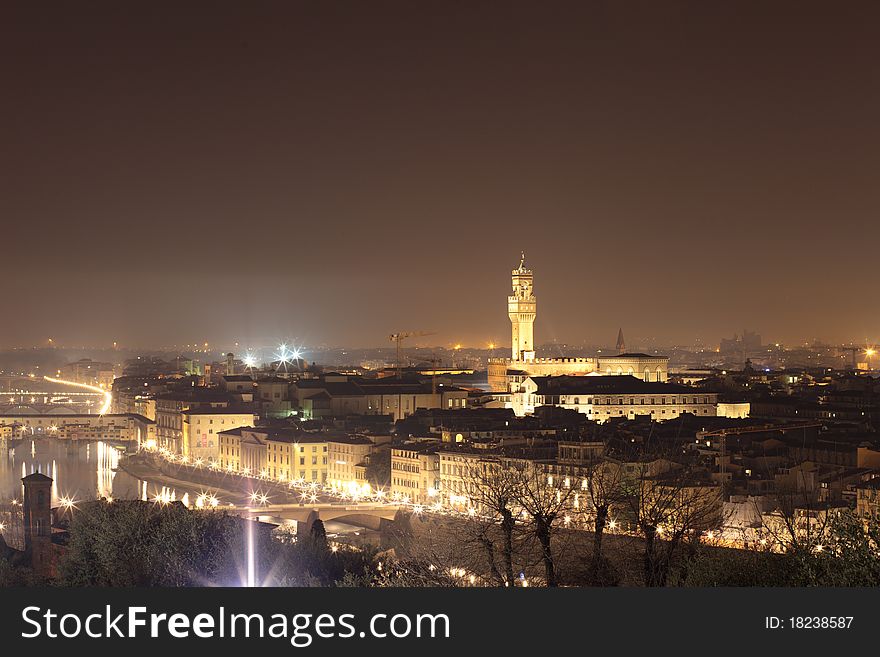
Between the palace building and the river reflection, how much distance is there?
983 cm

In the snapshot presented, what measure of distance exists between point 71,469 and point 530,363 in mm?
11947

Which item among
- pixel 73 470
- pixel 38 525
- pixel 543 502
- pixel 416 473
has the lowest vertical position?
pixel 73 470

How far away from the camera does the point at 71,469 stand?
3453 centimetres

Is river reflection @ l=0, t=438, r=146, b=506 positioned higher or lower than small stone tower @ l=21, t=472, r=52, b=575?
lower

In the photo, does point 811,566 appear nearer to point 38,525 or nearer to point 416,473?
point 38,525

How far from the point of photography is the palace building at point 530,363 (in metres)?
37.7

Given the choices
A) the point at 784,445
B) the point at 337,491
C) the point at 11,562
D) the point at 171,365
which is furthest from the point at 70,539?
the point at 171,365

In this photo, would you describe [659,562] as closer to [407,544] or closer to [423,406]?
[407,544]

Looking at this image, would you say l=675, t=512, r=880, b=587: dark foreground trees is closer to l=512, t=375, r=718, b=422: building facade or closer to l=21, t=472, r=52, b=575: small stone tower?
l=21, t=472, r=52, b=575: small stone tower

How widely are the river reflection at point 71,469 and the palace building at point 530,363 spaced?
983 cm

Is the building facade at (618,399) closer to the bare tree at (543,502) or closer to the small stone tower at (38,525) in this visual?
the bare tree at (543,502)

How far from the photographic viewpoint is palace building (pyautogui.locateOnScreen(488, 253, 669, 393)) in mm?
37688

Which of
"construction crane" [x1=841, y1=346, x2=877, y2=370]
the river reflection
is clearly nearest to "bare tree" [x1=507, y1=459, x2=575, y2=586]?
the river reflection

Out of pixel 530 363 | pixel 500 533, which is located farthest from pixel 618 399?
pixel 500 533
